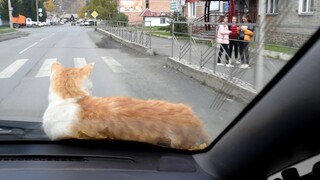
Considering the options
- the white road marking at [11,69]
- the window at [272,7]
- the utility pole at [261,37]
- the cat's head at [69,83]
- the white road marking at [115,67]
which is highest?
the window at [272,7]

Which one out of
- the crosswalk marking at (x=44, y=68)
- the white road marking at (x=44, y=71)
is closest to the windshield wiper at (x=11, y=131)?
the crosswalk marking at (x=44, y=68)

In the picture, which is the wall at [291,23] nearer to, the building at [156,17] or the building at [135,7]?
the building at [135,7]

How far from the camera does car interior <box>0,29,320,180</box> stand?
1.90m

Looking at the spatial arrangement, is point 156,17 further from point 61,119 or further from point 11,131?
point 61,119

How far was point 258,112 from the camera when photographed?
7.02 feet

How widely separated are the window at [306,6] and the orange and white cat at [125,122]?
0.90m

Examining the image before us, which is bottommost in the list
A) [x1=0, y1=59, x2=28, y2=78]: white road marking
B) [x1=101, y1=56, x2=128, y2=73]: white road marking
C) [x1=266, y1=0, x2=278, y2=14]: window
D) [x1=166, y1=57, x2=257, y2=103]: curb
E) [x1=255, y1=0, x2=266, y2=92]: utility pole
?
[x1=101, y1=56, x2=128, y2=73]: white road marking

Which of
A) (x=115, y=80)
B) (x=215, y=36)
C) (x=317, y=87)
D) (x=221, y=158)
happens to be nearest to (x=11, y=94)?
(x=115, y=80)

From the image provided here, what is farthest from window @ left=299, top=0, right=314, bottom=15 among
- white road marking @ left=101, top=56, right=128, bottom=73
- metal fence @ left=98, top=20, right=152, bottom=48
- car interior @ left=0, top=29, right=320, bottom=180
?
metal fence @ left=98, top=20, right=152, bottom=48

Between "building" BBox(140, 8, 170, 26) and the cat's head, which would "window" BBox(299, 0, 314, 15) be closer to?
the cat's head

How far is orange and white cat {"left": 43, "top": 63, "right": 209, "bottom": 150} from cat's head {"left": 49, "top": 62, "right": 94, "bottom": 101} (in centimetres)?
8

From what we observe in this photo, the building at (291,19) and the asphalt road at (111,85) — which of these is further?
the asphalt road at (111,85)

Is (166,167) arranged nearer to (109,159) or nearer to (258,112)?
(109,159)

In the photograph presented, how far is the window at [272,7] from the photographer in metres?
2.26
